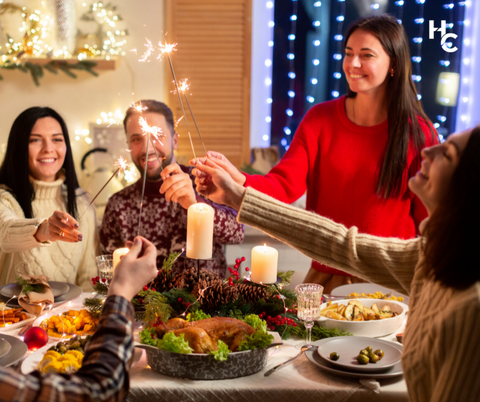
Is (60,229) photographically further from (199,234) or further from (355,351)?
(355,351)

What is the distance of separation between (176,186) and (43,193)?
0.83m

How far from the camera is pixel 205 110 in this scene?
12.4 ft

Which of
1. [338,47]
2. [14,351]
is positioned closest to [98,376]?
[14,351]

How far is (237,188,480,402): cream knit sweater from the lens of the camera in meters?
0.87

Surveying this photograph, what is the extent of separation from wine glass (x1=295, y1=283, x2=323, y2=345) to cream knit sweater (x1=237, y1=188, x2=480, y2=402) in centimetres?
13

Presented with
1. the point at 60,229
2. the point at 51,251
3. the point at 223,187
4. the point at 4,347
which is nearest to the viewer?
the point at 4,347

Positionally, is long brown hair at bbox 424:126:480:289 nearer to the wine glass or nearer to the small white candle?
the wine glass

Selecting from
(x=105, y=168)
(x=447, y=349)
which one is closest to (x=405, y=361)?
(x=447, y=349)

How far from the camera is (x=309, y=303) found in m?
1.43

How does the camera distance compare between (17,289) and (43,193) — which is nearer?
(17,289)

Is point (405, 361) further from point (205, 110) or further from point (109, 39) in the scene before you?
point (109, 39)

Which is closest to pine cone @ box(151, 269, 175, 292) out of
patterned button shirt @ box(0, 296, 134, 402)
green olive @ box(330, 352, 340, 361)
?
green olive @ box(330, 352, 340, 361)

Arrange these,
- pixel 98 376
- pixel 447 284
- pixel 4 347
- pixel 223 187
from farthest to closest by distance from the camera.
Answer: pixel 223 187, pixel 4 347, pixel 447 284, pixel 98 376

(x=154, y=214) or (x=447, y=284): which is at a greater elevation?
(x=447, y=284)
